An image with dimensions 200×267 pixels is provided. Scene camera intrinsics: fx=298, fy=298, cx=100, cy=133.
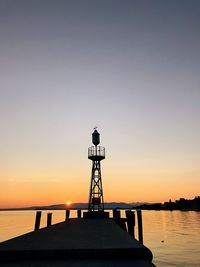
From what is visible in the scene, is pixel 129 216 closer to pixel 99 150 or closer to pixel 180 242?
pixel 99 150

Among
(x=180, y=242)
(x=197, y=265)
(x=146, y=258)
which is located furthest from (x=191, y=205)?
(x=146, y=258)

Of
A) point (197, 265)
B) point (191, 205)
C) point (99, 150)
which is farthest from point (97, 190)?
point (191, 205)

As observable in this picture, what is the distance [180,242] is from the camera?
41.2 metres

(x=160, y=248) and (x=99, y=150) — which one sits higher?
(x=99, y=150)

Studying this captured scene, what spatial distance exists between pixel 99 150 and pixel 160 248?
560 inches

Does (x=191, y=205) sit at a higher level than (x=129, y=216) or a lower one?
higher

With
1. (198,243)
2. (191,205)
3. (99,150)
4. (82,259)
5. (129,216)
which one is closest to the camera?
(82,259)

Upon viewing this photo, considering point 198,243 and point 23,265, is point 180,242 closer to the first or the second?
point 198,243

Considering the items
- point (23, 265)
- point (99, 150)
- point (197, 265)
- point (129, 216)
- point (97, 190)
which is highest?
point (99, 150)

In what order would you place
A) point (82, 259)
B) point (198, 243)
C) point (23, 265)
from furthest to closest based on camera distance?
point (198, 243) < point (82, 259) < point (23, 265)

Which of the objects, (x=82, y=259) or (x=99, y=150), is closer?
(x=82, y=259)

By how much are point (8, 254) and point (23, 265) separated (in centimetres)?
89

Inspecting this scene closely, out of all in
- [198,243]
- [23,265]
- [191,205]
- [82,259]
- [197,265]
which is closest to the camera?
[23,265]

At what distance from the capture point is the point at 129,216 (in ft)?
71.1
